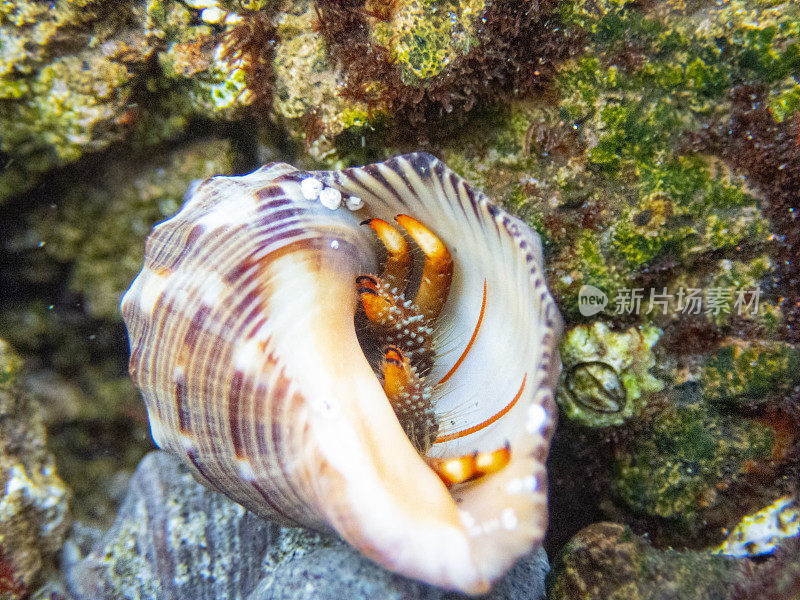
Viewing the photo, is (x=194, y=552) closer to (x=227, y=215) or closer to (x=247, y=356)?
(x=247, y=356)

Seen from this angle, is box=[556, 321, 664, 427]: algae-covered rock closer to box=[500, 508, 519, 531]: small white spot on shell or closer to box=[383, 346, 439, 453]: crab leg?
box=[383, 346, 439, 453]: crab leg

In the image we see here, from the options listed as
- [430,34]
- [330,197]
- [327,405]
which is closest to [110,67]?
[330,197]

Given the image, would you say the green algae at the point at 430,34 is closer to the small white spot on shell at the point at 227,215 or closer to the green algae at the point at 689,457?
the small white spot on shell at the point at 227,215

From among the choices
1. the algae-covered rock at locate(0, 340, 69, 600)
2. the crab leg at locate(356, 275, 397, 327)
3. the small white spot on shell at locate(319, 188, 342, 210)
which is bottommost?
the algae-covered rock at locate(0, 340, 69, 600)

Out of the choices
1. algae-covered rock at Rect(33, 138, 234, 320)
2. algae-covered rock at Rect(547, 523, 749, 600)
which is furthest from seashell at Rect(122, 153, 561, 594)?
algae-covered rock at Rect(33, 138, 234, 320)

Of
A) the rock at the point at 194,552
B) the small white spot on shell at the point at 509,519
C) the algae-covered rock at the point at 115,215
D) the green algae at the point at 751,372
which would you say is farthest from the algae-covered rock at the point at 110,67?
the green algae at the point at 751,372

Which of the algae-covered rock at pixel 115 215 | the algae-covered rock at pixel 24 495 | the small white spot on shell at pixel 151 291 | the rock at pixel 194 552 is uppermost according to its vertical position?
the small white spot on shell at pixel 151 291

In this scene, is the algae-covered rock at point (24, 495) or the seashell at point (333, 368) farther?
the algae-covered rock at point (24, 495)
